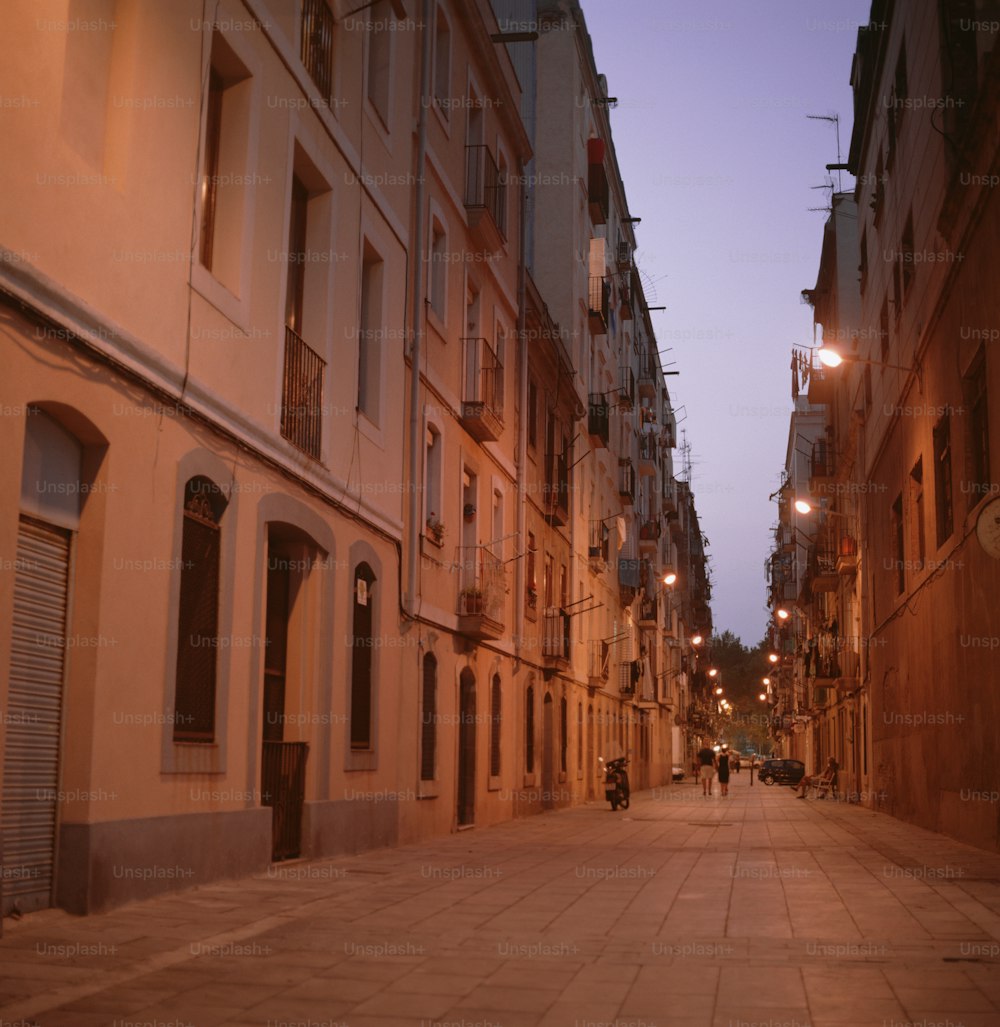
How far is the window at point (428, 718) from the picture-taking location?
20.0 meters

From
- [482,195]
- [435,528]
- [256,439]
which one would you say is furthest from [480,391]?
[256,439]

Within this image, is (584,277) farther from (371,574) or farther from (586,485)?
(371,574)

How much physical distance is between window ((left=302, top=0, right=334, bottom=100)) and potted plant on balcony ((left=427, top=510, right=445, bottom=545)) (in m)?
7.11

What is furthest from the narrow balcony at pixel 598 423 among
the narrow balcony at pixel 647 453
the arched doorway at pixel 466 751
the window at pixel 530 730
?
the narrow balcony at pixel 647 453

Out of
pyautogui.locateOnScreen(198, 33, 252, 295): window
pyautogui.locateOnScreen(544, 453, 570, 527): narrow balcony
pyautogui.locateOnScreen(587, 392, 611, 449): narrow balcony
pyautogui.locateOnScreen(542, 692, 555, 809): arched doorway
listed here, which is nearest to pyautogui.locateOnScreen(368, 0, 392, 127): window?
pyautogui.locateOnScreen(198, 33, 252, 295): window

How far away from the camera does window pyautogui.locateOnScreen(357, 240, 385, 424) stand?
1755 centimetres

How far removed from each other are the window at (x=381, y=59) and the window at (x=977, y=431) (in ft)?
28.0

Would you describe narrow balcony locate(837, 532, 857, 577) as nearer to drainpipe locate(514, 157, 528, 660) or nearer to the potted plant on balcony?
drainpipe locate(514, 157, 528, 660)

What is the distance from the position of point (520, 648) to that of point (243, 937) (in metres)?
18.9

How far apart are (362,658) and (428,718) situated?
3787 millimetres

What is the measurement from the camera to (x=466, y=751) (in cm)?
2295

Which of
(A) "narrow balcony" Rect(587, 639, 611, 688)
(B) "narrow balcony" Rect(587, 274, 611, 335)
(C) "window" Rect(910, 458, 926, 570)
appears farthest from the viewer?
(B) "narrow balcony" Rect(587, 274, 611, 335)

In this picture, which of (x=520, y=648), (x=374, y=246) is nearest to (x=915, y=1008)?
(x=374, y=246)

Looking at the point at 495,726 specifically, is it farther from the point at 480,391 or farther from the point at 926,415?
the point at 926,415
